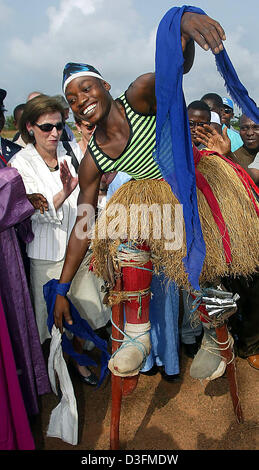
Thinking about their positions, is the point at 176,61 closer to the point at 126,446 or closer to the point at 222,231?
the point at 222,231

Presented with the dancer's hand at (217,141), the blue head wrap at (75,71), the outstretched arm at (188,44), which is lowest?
the dancer's hand at (217,141)

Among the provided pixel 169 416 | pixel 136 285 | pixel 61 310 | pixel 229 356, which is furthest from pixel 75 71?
pixel 169 416

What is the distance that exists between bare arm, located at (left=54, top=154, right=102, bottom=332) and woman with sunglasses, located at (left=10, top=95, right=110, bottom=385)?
58 centimetres

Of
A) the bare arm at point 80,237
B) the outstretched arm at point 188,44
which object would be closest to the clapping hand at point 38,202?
the bare arm at point 80,237

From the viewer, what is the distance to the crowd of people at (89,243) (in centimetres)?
206

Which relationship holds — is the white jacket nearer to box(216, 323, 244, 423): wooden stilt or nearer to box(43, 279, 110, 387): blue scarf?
box(43, 279, 110, 387): blue scarf

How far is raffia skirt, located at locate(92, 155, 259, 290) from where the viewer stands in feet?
6.75

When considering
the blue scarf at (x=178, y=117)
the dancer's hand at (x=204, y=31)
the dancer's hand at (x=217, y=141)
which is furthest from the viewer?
the dancer's hand at (x=217, y=141)

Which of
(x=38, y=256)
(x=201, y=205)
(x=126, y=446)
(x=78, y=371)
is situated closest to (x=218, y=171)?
(x=201, y=205)

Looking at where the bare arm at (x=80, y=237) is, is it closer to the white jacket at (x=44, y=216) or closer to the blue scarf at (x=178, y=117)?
the blue scarf at (x=178, y=117)

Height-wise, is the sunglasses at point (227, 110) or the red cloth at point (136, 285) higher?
the sunglasses at point (227, 110)

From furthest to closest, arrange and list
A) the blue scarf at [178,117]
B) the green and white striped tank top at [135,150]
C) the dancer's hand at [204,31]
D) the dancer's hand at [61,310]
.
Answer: the dancer's hand at [61,310]
the green and white striped tank top at [135,150]
the blue scarf at [178,117]
the dancer's hand at [204,31]

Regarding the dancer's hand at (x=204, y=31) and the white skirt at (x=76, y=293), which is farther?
the white skirt at (x=76, y=293)

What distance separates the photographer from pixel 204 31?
1473mm
